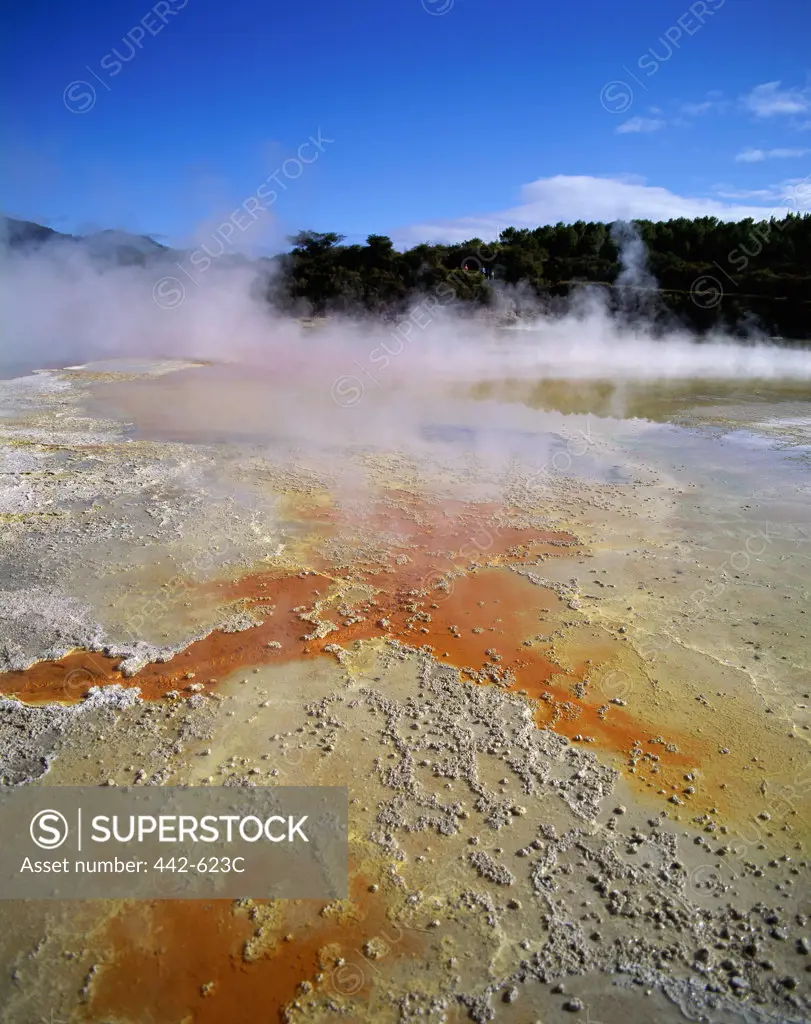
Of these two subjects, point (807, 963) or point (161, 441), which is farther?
point (161, 441)

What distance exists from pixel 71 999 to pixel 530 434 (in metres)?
6.97

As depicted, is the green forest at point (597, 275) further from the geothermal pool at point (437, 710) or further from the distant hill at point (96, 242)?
the geothermal pool at point (437, 710)

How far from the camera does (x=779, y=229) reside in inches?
781

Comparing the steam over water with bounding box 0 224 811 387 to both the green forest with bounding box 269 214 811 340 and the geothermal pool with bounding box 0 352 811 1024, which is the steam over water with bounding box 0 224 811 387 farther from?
the geothermal pool with bounding box 0 352 811 1024

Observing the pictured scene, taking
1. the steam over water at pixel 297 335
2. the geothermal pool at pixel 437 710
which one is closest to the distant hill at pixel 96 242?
the steam over water at pixel 297 335

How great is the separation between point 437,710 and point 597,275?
19800mm

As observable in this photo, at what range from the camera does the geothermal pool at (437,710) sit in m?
2.05

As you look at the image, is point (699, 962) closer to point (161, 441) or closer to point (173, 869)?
point (173, 869)

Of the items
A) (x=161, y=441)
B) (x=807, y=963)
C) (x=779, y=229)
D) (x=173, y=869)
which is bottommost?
(x=807, y=963)

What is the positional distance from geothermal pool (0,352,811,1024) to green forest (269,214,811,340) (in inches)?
525

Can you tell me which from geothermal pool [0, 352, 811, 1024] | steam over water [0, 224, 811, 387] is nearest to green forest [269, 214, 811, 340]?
steam over water [0, 224, 811, 387]

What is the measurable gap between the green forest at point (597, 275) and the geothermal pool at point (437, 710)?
Answer: 1332 centimetres

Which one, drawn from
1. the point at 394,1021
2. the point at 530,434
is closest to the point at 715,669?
the point at 394,1021

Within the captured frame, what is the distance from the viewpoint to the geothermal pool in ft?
6.73
